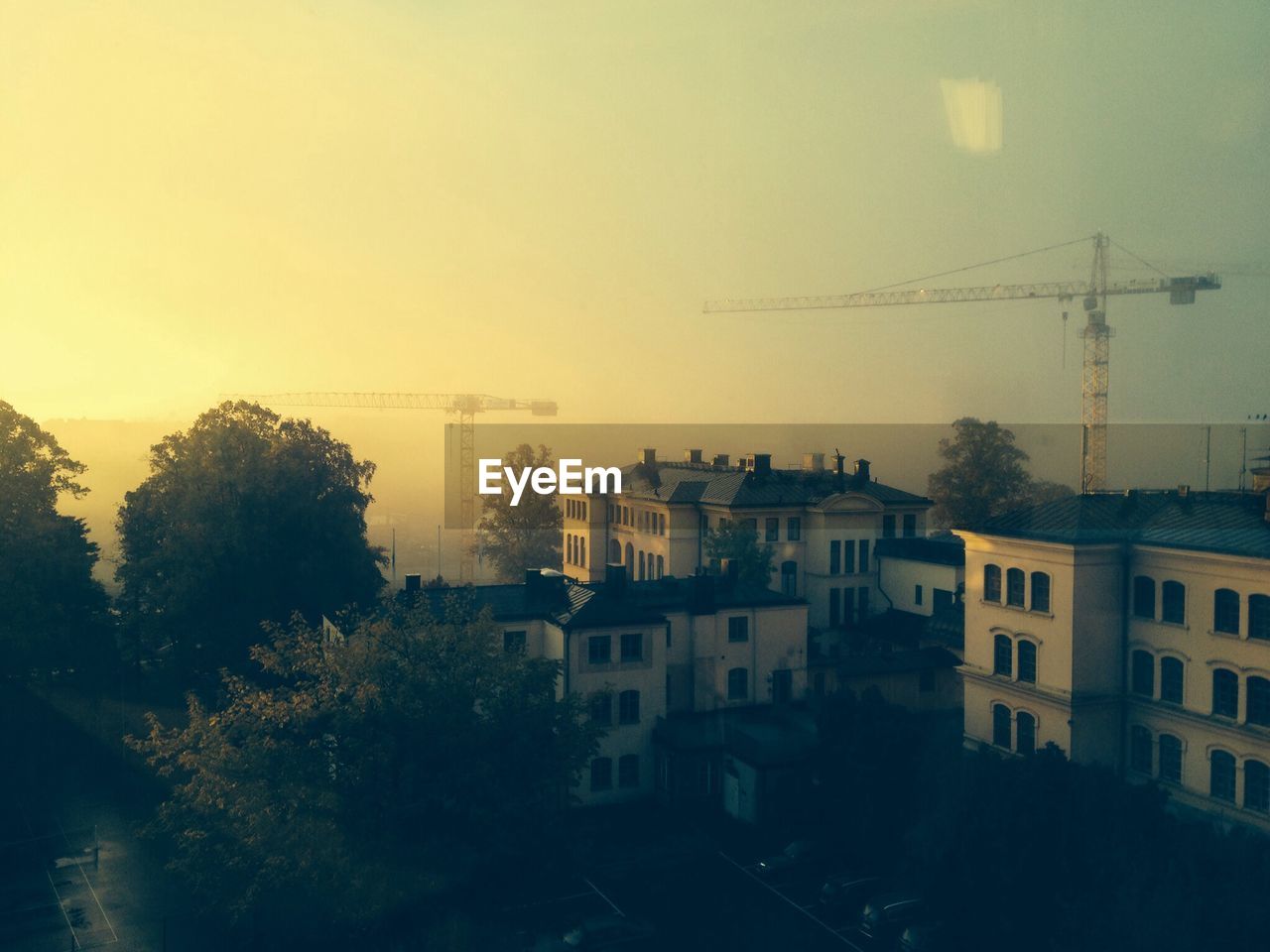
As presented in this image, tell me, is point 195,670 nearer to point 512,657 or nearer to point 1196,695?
point 512,657

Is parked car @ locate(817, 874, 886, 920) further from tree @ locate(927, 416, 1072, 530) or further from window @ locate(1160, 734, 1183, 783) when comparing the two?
tree @ locate(927, 416, 1072, 530)

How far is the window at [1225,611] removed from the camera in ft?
85.8

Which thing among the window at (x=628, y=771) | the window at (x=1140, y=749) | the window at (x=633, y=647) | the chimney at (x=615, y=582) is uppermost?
the chimney at (x=615, y=582)

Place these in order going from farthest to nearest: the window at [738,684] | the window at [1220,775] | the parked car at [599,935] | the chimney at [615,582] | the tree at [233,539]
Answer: the tree at [233,539] < the window at [738,684] < the chimney at [615,582] < the window at [1220,775] < the parked car at [599,935]

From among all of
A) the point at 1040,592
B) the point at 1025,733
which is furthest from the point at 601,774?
the point at 1040,592

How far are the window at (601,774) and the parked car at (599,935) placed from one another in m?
8.44

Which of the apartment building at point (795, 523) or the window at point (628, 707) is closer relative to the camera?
the window at point (628, 707)

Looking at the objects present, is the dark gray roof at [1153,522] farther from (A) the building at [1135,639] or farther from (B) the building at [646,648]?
(B) the building at [646,648]

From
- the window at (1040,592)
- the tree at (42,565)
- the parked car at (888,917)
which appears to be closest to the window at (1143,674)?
the window at (1040,592)

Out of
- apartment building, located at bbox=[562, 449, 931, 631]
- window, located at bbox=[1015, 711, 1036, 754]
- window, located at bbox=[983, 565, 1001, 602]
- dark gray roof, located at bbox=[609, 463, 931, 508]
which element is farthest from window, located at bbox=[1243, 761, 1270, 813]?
dark gray roof, located at bbox=[609, 463, 931, 508]

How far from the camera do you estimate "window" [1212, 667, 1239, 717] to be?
1030 inches

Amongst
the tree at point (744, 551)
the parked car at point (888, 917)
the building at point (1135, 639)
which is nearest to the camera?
the parked car at point (888, 917)

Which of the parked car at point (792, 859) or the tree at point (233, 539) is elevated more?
the tree at point (233, 539)

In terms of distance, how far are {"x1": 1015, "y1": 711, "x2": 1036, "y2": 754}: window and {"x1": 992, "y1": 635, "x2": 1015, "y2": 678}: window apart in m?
1.36
